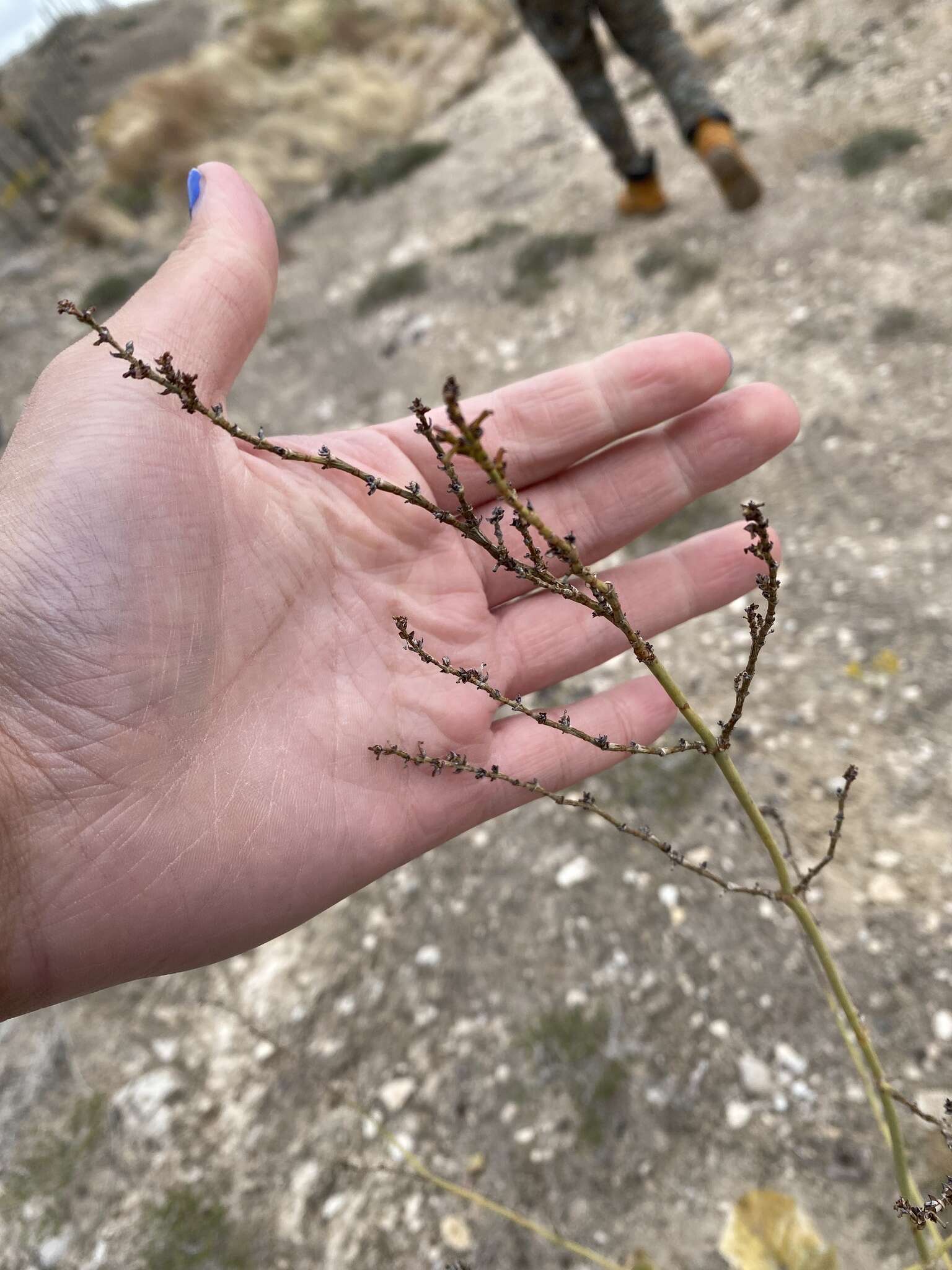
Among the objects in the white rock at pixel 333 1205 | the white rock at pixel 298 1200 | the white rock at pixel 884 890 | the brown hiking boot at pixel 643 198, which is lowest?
the white rock at pixel 884 890

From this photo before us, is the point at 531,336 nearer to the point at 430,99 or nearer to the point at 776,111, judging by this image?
the point at 776,111

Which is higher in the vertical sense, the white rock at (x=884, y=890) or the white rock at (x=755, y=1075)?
the white rock at (x=755, y=1075)

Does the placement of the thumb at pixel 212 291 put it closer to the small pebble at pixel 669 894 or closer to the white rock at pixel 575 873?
the white rock at pixel 575 873

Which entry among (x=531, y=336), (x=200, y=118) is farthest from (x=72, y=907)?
(x=200, y=118)

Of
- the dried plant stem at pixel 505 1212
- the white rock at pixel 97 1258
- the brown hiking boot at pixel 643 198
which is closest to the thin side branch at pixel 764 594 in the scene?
the dried plant stem at pixel 505 1212

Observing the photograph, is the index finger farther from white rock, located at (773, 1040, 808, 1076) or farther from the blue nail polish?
white rock, located at (773, 1040, 808, 1076)
